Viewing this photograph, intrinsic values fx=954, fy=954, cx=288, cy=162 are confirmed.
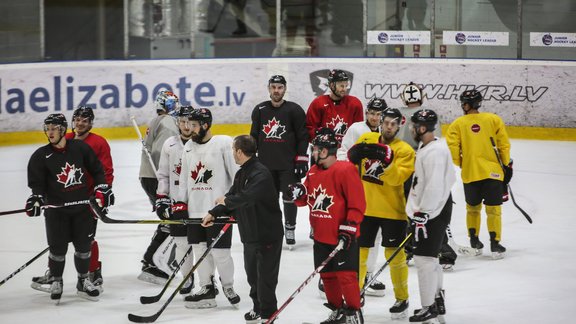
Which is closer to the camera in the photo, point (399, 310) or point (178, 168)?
point (399, 310)

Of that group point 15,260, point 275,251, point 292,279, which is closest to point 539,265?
point 292,279

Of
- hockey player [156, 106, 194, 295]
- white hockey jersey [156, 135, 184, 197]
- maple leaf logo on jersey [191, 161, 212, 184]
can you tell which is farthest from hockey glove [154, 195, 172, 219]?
maple leaf logo on jersey [191, 161, 212, 184]

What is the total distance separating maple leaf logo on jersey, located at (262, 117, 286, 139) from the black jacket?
8.03 ft

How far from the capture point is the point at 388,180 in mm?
5938

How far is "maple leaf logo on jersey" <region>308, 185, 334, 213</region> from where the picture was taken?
17.5 feet

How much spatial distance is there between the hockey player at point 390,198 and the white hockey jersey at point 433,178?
8.1 inches

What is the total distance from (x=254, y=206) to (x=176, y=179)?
124cm

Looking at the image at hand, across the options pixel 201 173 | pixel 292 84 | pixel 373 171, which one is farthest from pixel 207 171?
pixel 292 84

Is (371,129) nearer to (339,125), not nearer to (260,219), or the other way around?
(339,125)

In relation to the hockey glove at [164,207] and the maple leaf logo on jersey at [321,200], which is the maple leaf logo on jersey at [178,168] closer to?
the hockey glove at [164,207]

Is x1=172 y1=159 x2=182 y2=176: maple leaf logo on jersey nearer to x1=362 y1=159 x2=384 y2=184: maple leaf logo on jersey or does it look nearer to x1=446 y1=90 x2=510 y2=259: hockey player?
x1=362 y1=159 x2=384 y2=184: maple leaf logo on jersey

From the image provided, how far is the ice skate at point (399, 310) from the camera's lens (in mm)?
5941

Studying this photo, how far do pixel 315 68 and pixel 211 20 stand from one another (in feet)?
6.15

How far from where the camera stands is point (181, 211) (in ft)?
20.4
